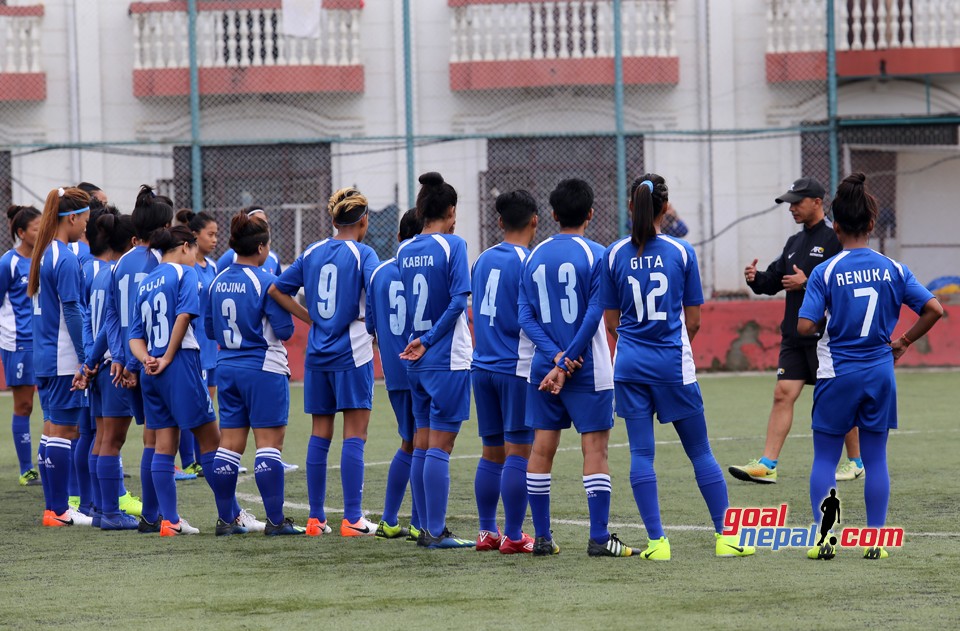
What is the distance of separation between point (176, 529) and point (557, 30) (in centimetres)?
1494

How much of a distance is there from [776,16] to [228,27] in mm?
7991

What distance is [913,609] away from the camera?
575 cm

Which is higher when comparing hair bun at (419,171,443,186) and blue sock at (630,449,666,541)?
hair bun at (419,171,443,186)

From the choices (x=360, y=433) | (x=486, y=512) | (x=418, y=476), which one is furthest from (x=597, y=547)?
(x=360, y=433)

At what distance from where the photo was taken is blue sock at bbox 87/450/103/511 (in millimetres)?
9007

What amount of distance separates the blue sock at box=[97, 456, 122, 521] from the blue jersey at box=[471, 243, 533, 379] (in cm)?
245

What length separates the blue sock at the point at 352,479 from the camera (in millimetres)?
8195

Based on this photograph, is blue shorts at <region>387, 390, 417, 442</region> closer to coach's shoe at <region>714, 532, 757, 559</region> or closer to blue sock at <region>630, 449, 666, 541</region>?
blue sock at <region>630, 449, 666, 541</region>

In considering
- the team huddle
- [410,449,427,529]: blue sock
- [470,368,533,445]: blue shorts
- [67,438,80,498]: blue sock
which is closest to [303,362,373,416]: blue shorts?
the team huddle

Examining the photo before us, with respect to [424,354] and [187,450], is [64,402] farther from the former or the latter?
[424,354]

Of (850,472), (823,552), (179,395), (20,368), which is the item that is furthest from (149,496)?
(850,472)

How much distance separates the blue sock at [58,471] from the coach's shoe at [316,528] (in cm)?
174

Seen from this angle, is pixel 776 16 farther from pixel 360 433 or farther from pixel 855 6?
pixel 360 433

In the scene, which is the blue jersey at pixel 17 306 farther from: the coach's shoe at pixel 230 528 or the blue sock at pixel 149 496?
the coach's shoe at pixel 230 528
